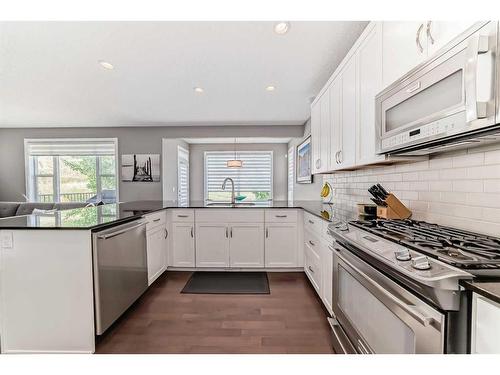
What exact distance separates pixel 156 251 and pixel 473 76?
2965 millimetres

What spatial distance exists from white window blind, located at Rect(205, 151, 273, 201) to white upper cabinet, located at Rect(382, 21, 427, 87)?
4961 mm

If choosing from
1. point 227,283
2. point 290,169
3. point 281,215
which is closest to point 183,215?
point 227,283

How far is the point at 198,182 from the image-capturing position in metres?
6.41

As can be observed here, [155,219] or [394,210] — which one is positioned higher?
[394,210]

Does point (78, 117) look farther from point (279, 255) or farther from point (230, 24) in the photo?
point (279, 255)

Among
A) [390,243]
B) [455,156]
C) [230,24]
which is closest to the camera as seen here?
[390,243]

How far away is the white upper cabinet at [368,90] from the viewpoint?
149 cm

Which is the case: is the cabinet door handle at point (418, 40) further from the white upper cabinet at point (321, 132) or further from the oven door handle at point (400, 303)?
the white upper cabinet at point (321, 132)

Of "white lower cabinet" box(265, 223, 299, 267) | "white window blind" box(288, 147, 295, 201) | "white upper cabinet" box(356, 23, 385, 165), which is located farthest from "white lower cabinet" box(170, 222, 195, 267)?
"white window blind" box(288, 147, 295, 201)

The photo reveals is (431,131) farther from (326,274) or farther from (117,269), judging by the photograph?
(117,269)

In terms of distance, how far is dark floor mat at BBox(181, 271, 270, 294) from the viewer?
8.66ft

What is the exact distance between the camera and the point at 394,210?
162cm
